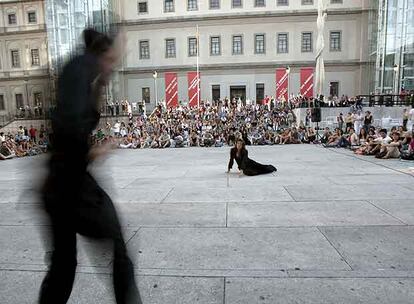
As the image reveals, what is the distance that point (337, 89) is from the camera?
43.2 meters

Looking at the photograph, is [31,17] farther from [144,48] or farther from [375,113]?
[375,113]

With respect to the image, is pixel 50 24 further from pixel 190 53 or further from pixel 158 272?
pixel 158 272

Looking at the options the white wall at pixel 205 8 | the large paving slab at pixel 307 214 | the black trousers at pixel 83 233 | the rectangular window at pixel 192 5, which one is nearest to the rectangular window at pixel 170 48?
the white wall at pixel 205 8

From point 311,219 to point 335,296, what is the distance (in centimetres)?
227

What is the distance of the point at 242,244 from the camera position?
4254 mm

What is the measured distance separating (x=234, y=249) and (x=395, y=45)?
123 ft

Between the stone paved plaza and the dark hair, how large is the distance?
689 mm

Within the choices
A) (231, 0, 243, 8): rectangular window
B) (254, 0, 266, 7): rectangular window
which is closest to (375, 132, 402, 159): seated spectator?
(254, 0, 266, 7): rectangular window

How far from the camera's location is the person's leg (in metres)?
2.17

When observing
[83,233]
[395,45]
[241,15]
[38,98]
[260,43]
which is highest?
[241,15]

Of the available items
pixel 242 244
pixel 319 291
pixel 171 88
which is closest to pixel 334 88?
pixel 171 88

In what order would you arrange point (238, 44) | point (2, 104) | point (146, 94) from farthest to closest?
point (2, 104) → point (146, 94) → point (238, 44)

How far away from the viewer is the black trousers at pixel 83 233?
207cm

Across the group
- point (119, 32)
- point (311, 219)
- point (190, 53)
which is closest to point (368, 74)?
point (190, 53)
